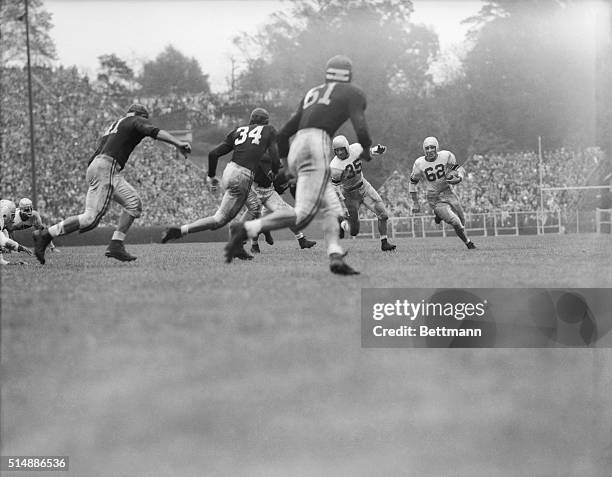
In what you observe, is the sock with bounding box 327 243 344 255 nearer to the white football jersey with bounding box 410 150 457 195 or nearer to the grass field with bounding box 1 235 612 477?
the grass field with bounding box 1 235 612 477

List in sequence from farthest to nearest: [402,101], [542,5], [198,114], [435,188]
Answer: [435,188]
[198,114]
[402,101]
[542,5]

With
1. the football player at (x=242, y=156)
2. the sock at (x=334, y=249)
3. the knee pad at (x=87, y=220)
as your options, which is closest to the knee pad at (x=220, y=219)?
the football player at (x=242, y=156)

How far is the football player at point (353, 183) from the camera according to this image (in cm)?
853

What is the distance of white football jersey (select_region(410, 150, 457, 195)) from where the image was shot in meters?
8.20

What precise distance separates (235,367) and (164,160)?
9473mm

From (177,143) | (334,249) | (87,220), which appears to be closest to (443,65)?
(334,249)

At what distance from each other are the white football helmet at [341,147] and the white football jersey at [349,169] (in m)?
0.10

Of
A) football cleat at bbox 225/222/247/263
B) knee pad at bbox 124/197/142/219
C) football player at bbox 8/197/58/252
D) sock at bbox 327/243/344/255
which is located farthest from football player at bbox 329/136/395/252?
football cleat at bbox 225/222/247/263

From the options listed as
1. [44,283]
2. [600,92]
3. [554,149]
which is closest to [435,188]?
[554,149]

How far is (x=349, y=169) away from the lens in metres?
8.70

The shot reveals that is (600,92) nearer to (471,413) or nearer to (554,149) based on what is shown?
(554,149)

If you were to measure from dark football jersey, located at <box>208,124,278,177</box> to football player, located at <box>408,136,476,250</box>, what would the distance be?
56.4 inches

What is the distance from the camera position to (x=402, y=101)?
5.92 metres

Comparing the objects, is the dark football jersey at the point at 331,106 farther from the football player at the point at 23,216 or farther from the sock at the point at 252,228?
the football player at the point at 23,216
